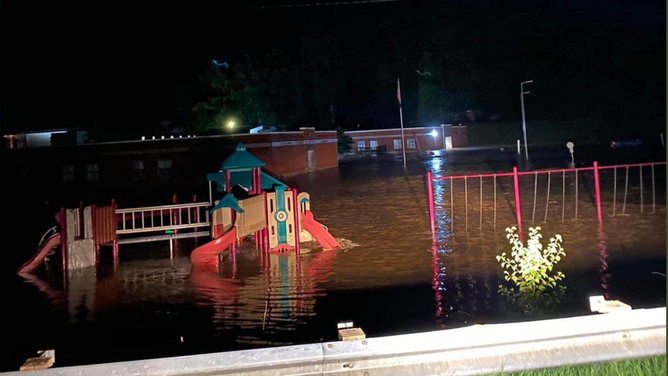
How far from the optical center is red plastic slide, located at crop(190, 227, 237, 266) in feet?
41.2

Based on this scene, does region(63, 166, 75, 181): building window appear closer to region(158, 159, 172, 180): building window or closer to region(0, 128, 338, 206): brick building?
region(0, 128, 338, 206): brick building

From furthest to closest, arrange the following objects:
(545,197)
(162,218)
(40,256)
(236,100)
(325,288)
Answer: (236,100) → (545,197) → (162,218) → (40,256) → (325,288)

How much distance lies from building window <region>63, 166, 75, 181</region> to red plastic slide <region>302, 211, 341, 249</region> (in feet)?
99.5

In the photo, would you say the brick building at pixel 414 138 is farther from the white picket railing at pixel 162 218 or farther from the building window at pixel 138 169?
the white picket railing at pixel 162 218

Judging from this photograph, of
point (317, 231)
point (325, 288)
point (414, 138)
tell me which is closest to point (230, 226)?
point (317, 231)

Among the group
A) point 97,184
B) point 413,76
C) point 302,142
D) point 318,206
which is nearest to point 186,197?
point 318,206

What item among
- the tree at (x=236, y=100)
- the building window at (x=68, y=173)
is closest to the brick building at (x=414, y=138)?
the tree at (x=236, y=100)

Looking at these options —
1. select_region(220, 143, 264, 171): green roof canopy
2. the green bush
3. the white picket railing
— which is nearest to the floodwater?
the green bush

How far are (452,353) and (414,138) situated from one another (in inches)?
3013

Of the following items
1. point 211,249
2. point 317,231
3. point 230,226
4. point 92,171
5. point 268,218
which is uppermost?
point 92,171

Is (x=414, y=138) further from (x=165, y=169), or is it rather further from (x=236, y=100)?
(x=165, y=169)

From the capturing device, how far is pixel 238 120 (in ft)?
187

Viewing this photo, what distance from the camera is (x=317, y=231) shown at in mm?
13781

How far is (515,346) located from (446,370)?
0.56 metres
